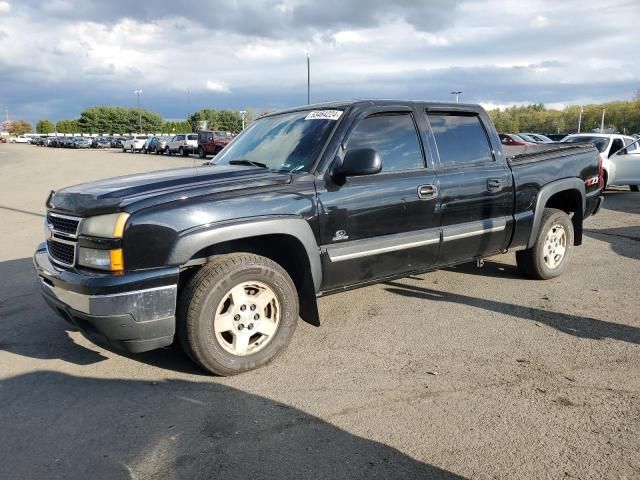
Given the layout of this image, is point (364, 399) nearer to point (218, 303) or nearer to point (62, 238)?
point (218, 303)

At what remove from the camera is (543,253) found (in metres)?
5.61

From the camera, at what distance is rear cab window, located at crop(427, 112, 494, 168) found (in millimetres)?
4613

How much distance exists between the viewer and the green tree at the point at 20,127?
475 feet

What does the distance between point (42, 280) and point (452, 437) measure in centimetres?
293

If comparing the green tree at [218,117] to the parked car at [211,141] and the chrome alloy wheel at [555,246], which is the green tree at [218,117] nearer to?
the parked car at [211,141]

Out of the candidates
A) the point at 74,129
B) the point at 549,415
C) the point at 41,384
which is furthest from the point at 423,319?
the point at 74,129

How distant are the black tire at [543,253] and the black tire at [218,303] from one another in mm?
3057

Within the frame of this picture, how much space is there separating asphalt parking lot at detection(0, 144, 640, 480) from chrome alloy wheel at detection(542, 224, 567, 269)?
2.05 feet

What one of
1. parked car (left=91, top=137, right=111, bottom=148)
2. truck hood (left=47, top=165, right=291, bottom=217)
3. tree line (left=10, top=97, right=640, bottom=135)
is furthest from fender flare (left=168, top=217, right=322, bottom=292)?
tree line (left=10, top=97, right=640, bottom=135)

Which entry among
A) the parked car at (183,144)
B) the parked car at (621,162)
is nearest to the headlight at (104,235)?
the parked car at (621,162)

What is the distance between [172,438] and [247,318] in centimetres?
95

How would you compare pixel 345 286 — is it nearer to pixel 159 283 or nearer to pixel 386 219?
pixel 386 219

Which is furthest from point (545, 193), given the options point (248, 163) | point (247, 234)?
point (247, 234)

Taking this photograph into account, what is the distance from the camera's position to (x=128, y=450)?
275 centimetres
